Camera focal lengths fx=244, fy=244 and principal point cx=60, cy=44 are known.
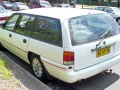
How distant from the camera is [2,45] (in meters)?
7.78

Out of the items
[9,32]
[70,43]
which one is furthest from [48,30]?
[9,32]

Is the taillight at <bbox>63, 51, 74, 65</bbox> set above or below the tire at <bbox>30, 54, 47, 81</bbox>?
above

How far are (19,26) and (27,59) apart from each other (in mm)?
947

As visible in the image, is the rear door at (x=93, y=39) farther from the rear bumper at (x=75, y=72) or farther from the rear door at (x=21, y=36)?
the rear door at (x=21, y=36)

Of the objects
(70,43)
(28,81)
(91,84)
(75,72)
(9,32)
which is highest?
(70,43)

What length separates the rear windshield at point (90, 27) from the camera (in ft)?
15.2

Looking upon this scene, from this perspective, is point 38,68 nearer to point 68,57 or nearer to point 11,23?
point 68,57

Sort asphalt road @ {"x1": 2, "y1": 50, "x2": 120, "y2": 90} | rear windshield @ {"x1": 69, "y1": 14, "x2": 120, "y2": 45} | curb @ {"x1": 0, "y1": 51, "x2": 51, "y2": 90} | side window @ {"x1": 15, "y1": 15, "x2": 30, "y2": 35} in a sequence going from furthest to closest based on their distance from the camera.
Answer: side window @ {"x1": 15, "y1": 15, "x2": 30, "y2": 35}, asphalt road @ {"x1": 2, "y1": 50, "x2": 120, "y2": 90}, curb @ {"x1": 0, "y1": 51, "x2": 51, "y2": 90}, rear windshield @ {"x1": 69, "y1": 14, "x2": 120, "y2": 45}

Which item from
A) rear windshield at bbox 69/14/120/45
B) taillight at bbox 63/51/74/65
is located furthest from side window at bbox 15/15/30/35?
taillight at bbox 63/51/74/65

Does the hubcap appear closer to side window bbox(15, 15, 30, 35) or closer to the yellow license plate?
side window bbox(15, 15, 30, 35)

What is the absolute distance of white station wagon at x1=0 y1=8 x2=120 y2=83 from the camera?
14.8ft

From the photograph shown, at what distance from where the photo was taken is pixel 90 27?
16.1 ft

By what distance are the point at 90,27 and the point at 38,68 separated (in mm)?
1522

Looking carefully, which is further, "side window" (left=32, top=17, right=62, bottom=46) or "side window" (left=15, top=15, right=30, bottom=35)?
"side window" (left=15, top=15, right=30, bottom=35)
